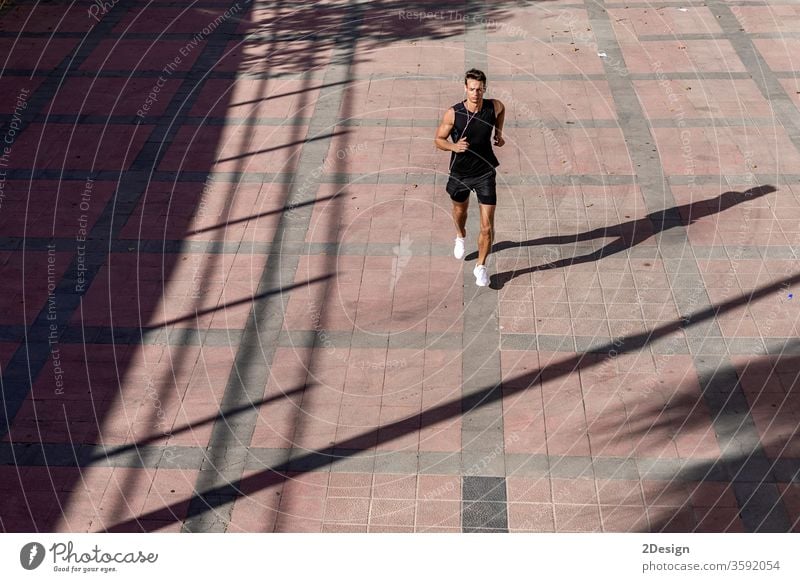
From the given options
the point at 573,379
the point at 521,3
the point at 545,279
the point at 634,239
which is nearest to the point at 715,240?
the point at 634,239

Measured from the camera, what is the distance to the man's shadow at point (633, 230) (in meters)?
12.0

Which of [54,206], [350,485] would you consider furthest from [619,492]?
[54,206]

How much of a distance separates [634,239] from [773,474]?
14.0 feet

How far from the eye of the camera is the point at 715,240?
1240 cm

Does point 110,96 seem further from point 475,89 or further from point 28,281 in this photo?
point 475,89

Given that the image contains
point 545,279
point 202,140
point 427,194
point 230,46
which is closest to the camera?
point 545,279

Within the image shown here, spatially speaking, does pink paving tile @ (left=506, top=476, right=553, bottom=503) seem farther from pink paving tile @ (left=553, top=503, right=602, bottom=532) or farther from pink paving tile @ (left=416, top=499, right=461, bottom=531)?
pink paving tile @ (left=416, top=499, right=461, bottom=531)

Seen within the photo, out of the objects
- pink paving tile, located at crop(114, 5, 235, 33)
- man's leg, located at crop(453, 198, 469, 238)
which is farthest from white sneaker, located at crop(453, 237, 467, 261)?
pink paving tile, located at crop(114, 5, 235, 33)

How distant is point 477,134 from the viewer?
10.7m

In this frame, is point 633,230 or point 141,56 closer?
point 633,230

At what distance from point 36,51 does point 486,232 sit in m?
11.8

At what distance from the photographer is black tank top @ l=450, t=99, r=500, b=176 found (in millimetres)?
10711

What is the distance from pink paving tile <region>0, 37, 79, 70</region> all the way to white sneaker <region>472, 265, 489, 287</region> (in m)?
10.7

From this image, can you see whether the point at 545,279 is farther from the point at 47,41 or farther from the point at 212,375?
the point at 47,41
